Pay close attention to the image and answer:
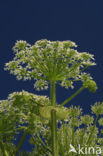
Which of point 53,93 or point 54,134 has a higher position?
point 53,93

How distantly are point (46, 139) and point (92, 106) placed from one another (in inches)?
43.6

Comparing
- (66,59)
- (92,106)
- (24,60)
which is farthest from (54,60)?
(92,106)

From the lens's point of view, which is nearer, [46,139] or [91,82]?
[91,82]

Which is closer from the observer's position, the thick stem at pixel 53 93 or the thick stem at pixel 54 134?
the thick stem at pixel 54 134

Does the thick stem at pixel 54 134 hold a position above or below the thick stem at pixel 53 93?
below

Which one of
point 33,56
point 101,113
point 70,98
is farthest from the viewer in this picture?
point 101,113

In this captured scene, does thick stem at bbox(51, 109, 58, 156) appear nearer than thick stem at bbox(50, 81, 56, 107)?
Yes

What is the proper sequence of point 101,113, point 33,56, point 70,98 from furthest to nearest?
1. point 101,113
2. point 33,56
3. point 70,98

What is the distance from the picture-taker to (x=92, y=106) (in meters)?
5.14

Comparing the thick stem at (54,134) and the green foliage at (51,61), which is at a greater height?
the green foliage at (51,61)

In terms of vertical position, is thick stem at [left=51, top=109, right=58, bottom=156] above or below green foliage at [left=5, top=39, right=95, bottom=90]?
below

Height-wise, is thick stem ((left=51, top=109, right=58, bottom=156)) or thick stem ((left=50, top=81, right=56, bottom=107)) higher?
thick stem ((left=50, top=81, right=56, bottom=107))

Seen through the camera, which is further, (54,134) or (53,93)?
(53,93)

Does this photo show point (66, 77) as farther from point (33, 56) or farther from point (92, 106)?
point (92, 106)
